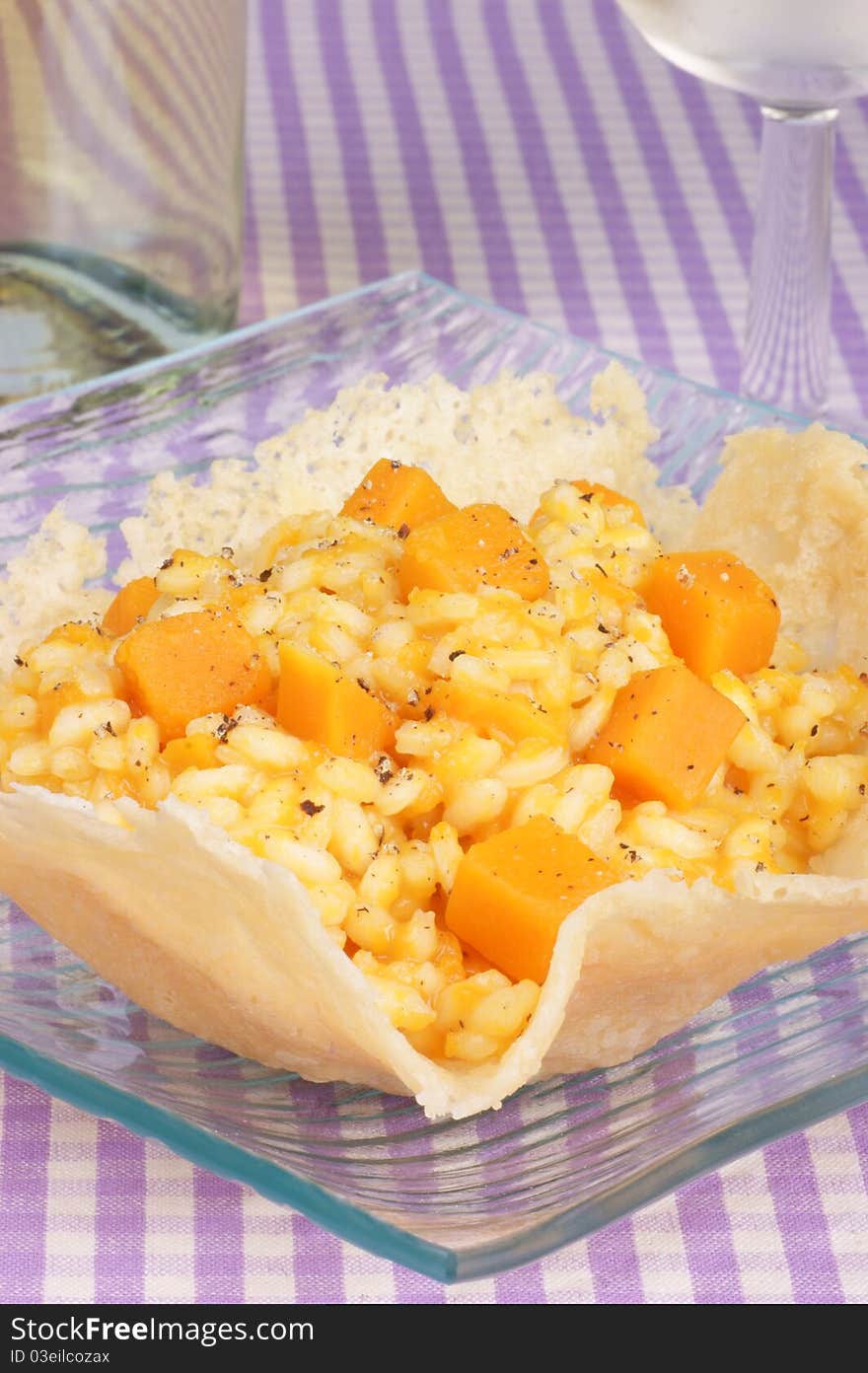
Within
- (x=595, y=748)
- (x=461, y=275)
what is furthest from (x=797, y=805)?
(x=461, y=275)

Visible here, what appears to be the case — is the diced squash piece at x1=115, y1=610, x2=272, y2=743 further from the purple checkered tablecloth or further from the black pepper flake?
the purple checkered tablecloth

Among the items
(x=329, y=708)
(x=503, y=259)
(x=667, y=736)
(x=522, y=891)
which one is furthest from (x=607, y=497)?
(x=503, y=259)

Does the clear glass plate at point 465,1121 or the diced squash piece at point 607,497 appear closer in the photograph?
the clear glass plate at point 465,1121

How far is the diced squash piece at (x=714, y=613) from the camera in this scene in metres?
2.03

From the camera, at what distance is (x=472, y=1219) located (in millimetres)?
1578

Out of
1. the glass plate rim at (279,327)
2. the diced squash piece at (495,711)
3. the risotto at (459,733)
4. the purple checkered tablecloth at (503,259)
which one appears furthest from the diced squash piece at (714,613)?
the glass plate rim at (279,327)

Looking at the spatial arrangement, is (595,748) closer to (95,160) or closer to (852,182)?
(95,160)

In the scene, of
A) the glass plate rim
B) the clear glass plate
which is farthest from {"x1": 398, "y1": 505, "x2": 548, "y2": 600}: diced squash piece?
the glass plate rim

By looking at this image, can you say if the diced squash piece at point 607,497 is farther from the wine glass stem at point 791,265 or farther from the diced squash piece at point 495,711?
the wine glass stem at point 791,265

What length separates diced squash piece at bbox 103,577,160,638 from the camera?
6.94ft

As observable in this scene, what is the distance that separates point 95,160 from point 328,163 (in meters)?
1.15

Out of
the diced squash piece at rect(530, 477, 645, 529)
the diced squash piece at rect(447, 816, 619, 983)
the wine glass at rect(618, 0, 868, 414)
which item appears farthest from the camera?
the wine glass at rect(618, 0, 868, 414)

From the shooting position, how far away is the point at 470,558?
1999 millimetres

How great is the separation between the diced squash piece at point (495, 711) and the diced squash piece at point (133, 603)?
380 millimetres
